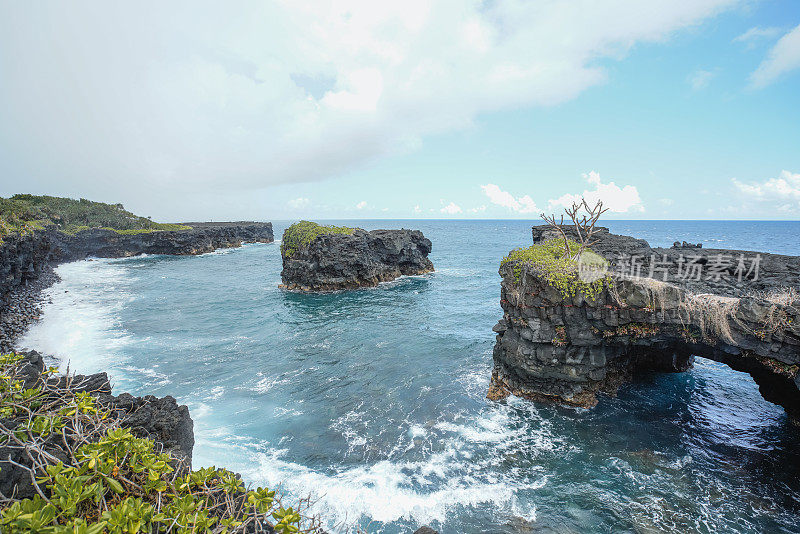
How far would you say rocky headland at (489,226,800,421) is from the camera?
45.8 ft

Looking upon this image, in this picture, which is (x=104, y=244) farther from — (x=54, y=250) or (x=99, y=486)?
(x=99, y=486)

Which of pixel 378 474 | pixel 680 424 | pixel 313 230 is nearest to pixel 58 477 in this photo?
pixel 378 474

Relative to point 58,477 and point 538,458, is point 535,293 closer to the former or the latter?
point 538,458

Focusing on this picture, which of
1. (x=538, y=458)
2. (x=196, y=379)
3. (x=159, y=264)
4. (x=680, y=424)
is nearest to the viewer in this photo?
(x=538, y=458)

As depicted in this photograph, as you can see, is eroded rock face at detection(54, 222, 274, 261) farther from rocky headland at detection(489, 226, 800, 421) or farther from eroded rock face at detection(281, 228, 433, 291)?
rocky headland at detection(489, 226, 800, 421)

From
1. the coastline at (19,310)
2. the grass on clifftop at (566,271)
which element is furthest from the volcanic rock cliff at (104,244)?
the grass on clifftop at (566,271)

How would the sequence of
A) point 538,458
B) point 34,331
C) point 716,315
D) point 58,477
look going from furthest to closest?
point 34,331 → point 538,458 → point 716,315 → point 58,477

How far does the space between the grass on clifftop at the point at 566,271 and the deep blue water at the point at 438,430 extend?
6.62 meters

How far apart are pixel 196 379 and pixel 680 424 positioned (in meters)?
27.1

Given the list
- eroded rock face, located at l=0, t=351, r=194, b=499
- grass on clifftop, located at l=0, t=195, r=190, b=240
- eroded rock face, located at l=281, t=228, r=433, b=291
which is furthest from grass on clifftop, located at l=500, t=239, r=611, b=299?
grass on clifftop, located at l=0, t=195, r=190, b=240

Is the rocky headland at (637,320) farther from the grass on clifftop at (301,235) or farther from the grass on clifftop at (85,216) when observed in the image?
the grass on clifftop at (85,216)

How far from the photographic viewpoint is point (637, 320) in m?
16.5

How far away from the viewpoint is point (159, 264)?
71438 millimetres

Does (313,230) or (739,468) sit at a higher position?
(313,230)
